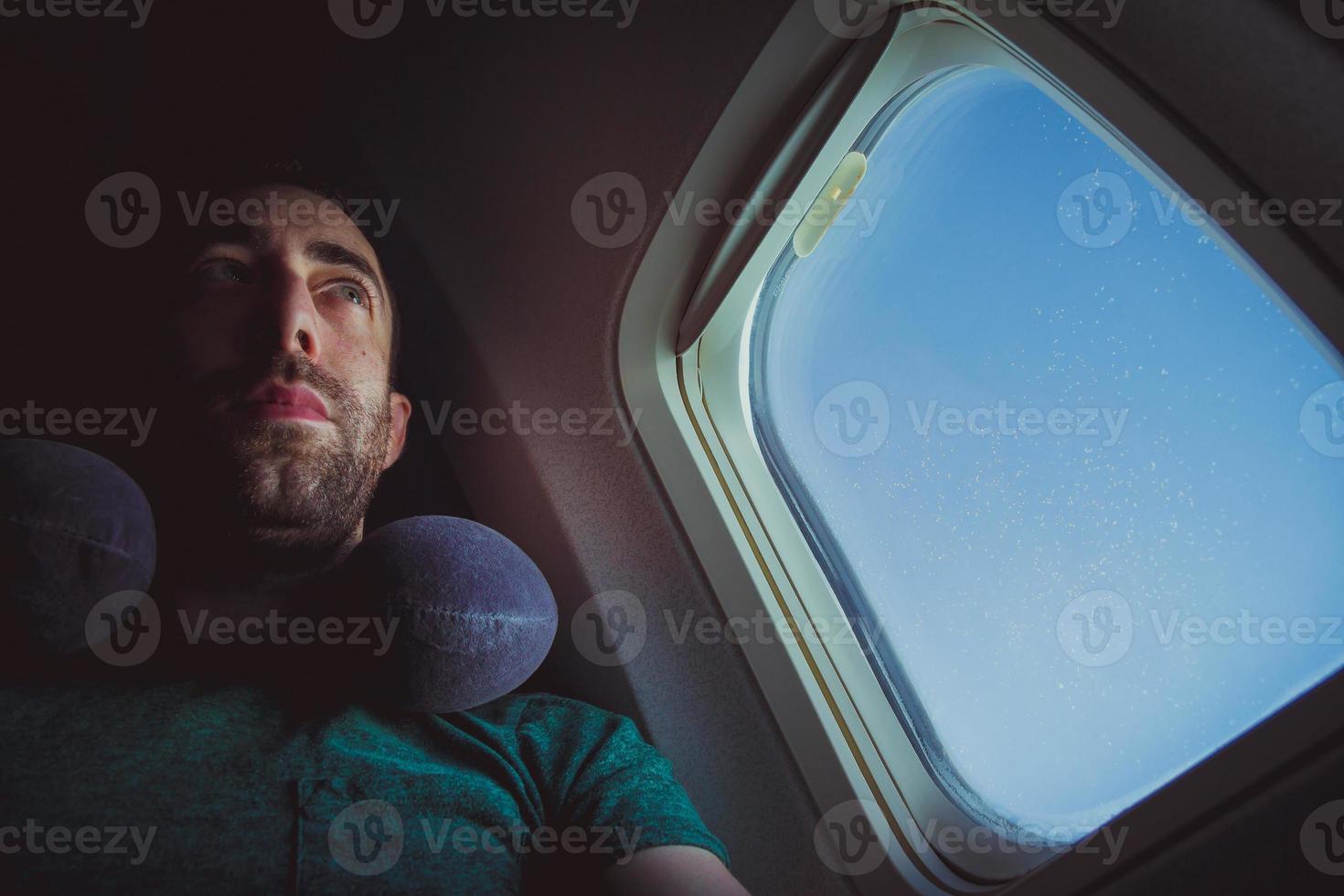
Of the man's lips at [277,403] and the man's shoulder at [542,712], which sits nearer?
the man's lips at [277,403]

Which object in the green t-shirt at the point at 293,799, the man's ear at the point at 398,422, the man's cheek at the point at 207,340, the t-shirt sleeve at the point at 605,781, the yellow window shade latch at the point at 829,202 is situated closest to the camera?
the green t-shirt at the point at 293,799

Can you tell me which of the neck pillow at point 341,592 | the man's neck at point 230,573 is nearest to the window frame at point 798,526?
the neck pillow at point 341,592

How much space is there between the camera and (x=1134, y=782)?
109cm

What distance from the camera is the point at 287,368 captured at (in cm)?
120

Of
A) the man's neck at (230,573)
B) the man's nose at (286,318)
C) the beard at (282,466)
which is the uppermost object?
the man's nose at (286,318)

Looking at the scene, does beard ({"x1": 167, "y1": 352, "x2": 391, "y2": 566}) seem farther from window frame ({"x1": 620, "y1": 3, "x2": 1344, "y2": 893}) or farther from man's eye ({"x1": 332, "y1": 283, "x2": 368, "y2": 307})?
window frame ({"x1": 620, "y1": 3, "x2": 1344, "y2": 893})

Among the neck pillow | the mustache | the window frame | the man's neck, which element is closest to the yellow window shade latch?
the window frame

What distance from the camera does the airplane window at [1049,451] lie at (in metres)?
0.94

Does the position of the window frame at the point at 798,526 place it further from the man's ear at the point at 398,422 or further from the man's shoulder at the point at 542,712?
the man's ear at the point at 398,422

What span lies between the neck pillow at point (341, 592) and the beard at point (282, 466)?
0.35 feet

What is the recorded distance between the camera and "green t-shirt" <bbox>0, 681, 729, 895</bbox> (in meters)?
0.89

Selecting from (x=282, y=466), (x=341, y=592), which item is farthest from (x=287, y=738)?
(x=282, y=466)

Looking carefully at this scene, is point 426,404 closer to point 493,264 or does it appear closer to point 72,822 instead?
point 493,264

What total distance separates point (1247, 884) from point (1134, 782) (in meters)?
0.30
